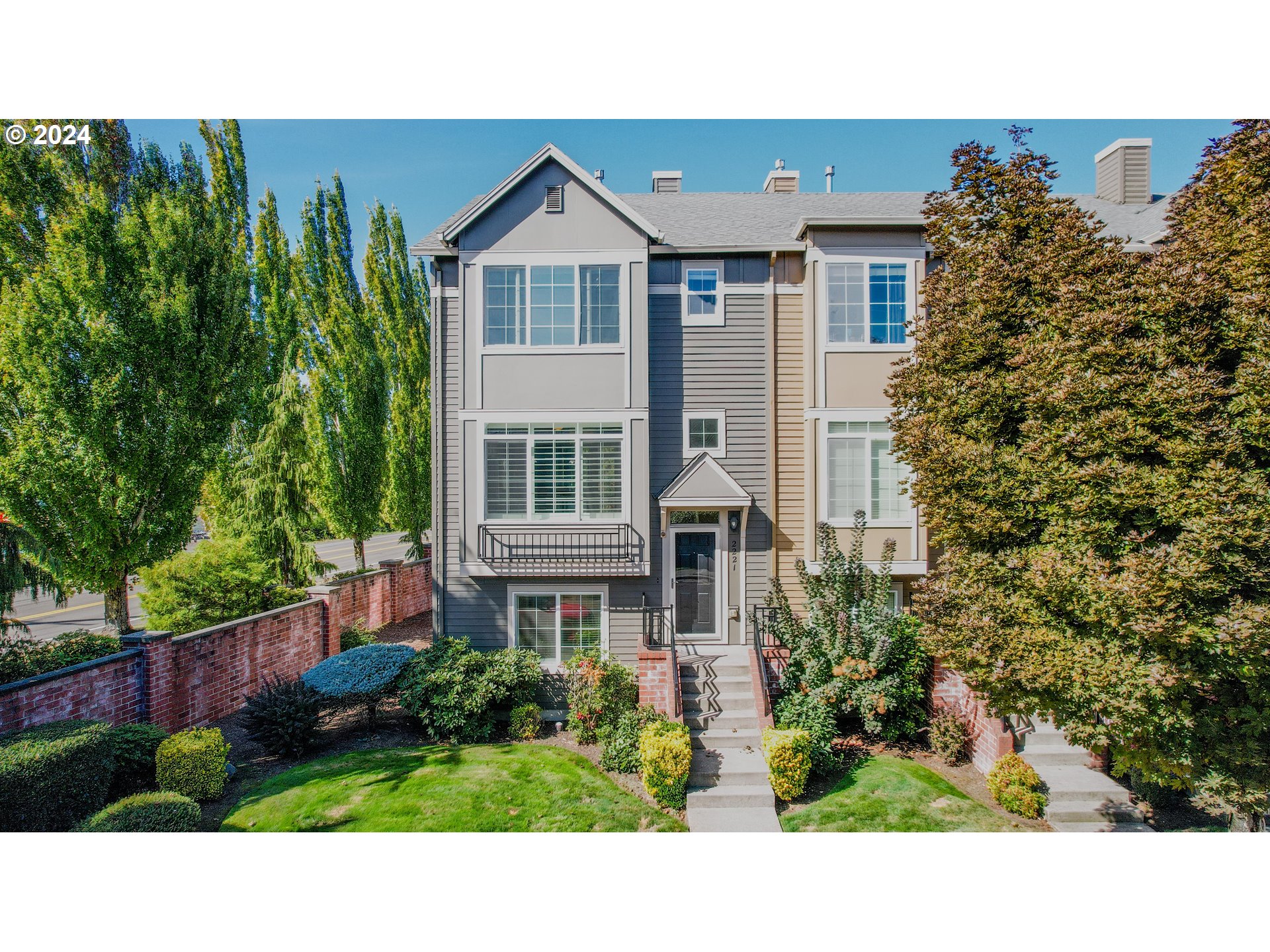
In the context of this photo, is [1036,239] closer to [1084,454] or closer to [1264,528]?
[1084,454]

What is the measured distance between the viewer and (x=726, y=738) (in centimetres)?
848

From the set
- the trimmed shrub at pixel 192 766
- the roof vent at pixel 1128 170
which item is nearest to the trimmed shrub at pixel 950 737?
the trimmed shrub at pixel 192 766

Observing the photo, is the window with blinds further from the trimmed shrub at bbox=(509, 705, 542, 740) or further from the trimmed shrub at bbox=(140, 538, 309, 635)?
the trimmed shrub at bbox=(140, 538, 309, 635)

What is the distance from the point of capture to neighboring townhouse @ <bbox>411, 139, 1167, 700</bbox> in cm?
996

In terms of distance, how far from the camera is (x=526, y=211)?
9977mm

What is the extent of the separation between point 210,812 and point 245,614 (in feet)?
14.9

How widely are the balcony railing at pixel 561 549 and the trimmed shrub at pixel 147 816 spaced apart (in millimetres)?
4872

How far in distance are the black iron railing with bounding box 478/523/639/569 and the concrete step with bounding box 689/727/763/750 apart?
9.63 feet

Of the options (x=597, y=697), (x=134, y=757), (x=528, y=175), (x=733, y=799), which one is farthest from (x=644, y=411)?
(x=134, y=757)

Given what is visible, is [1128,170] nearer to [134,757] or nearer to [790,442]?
[790,442]

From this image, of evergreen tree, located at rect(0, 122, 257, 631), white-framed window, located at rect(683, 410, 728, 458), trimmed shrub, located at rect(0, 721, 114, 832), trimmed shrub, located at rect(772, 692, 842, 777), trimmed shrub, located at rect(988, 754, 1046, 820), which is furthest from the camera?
white-framed window, located at rect(683, 410, 728, 458)

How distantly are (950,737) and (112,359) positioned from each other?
13392 millimetres

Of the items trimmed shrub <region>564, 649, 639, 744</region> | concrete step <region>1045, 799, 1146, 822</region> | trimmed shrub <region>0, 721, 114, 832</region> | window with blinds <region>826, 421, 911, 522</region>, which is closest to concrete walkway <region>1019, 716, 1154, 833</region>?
concrete step <region>1045, 799, 1146, 822</region>

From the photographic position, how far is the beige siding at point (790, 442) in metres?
10.5
